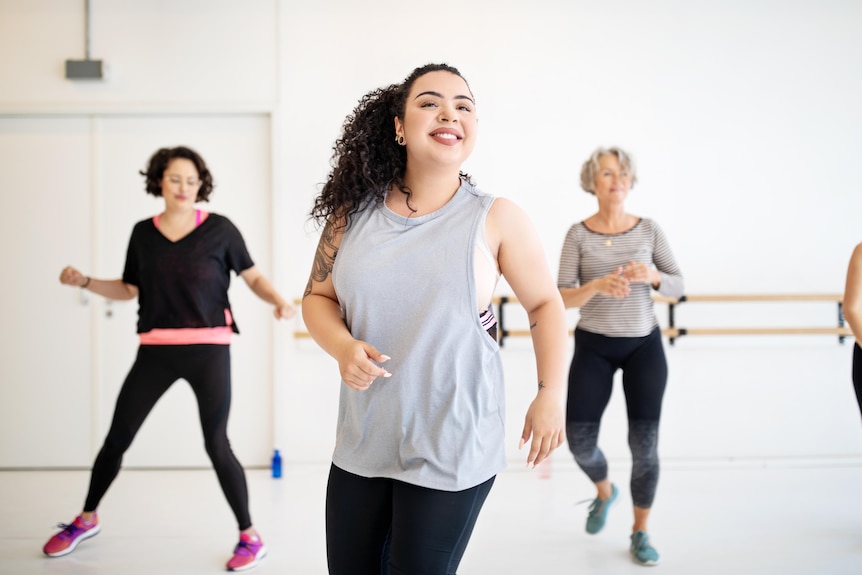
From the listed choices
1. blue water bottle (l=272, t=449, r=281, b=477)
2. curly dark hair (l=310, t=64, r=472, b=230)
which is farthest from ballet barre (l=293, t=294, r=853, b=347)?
curly dark hair (l=310, t=64, r=472, b=230)

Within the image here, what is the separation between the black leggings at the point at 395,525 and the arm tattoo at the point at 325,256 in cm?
39

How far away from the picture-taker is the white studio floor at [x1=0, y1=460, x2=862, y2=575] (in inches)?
96.4

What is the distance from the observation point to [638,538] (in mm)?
2504

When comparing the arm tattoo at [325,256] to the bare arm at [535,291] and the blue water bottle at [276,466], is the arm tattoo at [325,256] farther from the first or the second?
the blue water bottle at [276,466]

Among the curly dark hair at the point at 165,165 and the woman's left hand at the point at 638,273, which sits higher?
the curly dark hair at the point at 165,165

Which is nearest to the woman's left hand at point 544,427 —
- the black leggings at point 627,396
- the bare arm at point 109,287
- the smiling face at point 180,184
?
the black leggings at point 627,396

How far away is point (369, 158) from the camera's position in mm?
1422

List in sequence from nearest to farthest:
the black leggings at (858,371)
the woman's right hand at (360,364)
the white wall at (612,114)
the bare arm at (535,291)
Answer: the woman's right hand at (360,364)
the bare arm at (535,291)
the black leggings at (858,371)
the white wall at (612,114)

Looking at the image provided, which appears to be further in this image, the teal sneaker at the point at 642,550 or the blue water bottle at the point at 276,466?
the blue water bottle at the point at 276,466

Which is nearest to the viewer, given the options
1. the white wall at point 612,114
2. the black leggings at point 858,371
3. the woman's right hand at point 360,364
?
the woman's right hand at point 360,364

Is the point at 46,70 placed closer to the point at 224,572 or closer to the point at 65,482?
the point at 65,482

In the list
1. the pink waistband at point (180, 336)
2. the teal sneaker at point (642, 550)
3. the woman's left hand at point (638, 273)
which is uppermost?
the woman's left hand at point (638, 273)

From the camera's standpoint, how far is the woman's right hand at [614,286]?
95.1 inches

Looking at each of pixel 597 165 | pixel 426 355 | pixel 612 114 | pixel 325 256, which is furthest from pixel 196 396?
pixel 612 114
